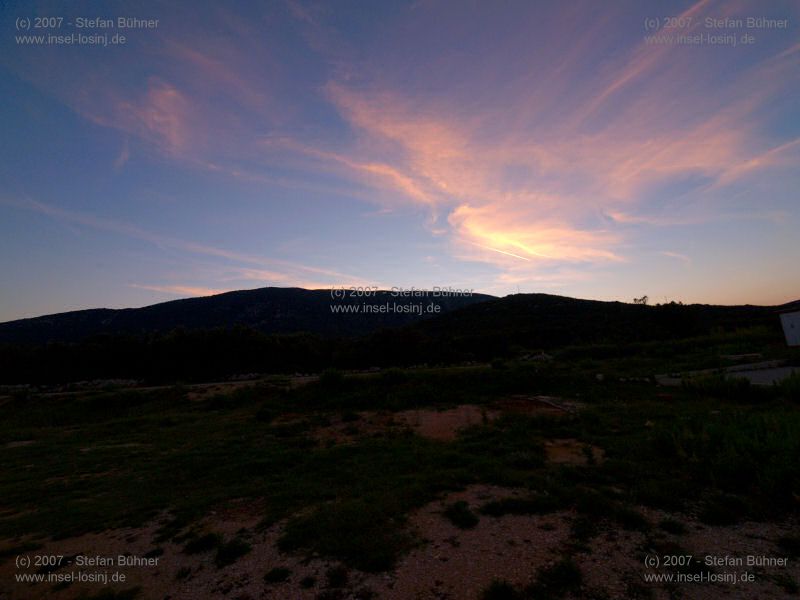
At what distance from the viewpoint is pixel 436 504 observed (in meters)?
7.37

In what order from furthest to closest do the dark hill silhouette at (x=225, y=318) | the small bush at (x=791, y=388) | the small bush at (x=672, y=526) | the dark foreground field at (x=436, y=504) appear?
the dark hill silhouette at (x=225, y=318) → the small bush at (x=791, y=388) → the small bush at (x=672, y=526) → the dark foreground field at (x=436, y=504)

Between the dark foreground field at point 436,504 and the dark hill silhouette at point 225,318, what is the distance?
8168 centimetres

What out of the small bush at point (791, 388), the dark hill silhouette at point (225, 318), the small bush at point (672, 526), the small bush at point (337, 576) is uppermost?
the dark hill silhouette at point (225, 318)

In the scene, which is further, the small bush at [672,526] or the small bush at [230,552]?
the small bush at [230,552]

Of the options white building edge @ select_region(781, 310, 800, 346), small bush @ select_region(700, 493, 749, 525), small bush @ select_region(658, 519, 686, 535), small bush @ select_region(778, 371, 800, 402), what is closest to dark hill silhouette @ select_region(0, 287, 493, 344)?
white building edge @ select_region(781, 310, 800, 346)

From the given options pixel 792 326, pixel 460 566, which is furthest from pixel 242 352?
pixel 792 326

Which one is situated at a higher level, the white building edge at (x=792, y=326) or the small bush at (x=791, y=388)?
the white building edge at (x=792, y=326)

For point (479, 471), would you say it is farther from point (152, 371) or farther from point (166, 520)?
point (152, 371)

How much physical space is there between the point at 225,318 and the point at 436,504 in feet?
346

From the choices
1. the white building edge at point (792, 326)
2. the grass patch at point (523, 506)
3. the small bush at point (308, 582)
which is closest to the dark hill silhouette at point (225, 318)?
the white building edge at point (792, 326)

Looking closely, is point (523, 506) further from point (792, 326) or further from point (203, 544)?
point (792, 326)

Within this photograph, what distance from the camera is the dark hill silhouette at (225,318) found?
94.2 meters

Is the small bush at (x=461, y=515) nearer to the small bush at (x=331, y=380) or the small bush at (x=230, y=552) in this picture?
the small bush at (x=230, y=552)

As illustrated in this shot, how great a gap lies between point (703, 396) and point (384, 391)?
13.6 m
